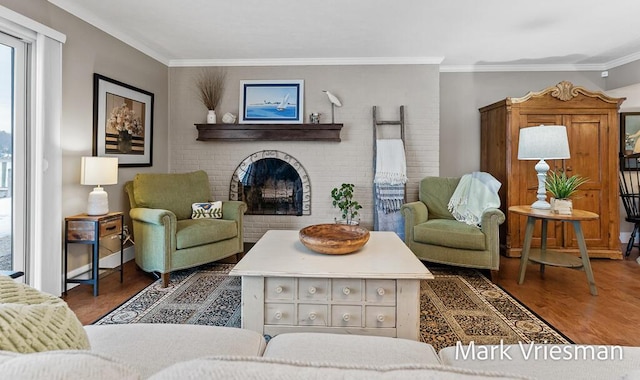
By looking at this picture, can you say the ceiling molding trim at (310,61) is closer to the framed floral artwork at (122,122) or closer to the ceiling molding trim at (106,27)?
the ceiling molding trim at (106,27)

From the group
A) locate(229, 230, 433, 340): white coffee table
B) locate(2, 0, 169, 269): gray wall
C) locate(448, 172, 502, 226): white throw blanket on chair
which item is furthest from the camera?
locate(448, 172, 502, 226): white throw blanket on chair

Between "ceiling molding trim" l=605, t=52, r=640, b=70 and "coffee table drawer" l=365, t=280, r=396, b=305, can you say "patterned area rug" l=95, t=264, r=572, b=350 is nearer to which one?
"coffee table drawer" l=365, t=280, r=396, b=305

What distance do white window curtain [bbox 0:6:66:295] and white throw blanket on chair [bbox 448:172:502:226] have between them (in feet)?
11.8

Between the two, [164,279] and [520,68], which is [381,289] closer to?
[164,279]

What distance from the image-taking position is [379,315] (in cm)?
172

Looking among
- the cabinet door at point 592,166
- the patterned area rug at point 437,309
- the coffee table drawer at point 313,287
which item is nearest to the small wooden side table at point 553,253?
the patterned area rug at point 437,309

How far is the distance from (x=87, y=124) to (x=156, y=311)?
70.8 inches

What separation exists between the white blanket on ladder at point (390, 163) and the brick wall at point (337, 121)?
0.58ft

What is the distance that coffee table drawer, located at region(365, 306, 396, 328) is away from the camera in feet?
5.65

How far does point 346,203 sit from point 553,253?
2100mm

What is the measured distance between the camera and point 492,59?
13.6 ft

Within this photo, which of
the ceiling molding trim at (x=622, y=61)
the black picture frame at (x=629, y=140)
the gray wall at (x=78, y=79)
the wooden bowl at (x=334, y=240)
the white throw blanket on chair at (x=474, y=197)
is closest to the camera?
the wooden bowl at (x=334, y=240)

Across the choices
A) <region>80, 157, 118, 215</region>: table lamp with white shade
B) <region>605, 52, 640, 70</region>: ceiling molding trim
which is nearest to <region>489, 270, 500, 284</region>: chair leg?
<region>605, 52, 640, 70</region>: ceiling molding trim

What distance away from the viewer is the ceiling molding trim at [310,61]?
4156 millimetres
